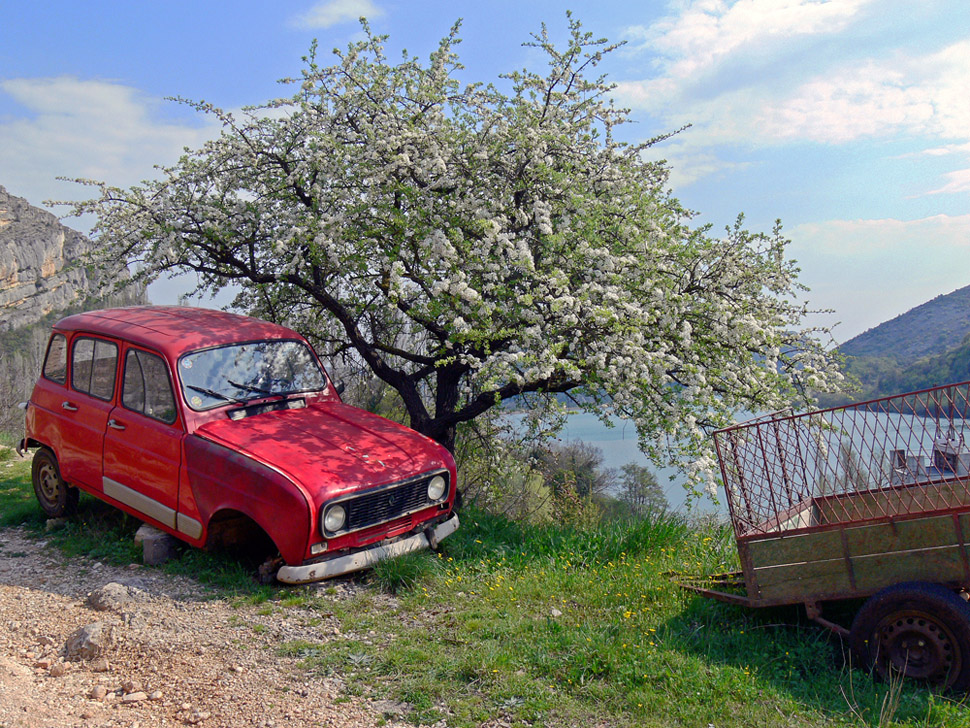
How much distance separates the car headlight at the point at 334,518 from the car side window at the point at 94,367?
294cm

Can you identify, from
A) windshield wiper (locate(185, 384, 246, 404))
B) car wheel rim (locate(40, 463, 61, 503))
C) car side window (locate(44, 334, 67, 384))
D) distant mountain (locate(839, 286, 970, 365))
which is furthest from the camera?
distant mountain (locate(839, 286, 970, 365))

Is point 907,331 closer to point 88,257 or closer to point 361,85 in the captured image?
point 361,85

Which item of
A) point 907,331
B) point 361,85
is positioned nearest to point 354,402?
point 361,85

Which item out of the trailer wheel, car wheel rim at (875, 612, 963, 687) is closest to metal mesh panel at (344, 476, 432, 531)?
the trailer wheel

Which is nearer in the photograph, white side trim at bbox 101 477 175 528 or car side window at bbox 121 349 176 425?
white side trim at bbox 101 477 175 528

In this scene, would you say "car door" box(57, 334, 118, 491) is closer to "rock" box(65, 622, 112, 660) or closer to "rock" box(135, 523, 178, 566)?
"rock" box(135, 523, 178, 566)

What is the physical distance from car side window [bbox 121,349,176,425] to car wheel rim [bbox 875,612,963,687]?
5.71m

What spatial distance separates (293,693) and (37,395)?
213 inches

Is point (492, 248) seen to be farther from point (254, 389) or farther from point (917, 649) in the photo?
point (917, 649)

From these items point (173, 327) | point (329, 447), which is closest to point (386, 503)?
point (329, 447)

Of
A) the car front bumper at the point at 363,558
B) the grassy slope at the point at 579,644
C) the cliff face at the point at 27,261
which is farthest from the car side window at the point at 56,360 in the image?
the cliff face at the point at 27,261

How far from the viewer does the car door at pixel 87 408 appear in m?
6.75

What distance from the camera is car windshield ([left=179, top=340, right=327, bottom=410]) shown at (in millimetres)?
6301

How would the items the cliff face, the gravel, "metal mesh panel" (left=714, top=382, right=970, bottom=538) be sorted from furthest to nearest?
the cliff face
"metal mesh panel" (left=714, top=382, right=970, bottom=538)
the gravel
